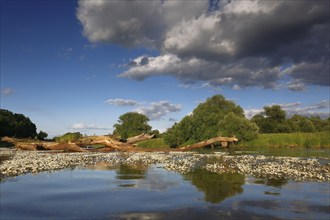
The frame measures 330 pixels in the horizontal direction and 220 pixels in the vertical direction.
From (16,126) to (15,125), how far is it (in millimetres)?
490

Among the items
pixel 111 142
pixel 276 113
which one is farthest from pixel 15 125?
pixel 276 113

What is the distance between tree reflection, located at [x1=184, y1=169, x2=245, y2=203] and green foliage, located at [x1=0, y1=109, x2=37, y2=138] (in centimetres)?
9888

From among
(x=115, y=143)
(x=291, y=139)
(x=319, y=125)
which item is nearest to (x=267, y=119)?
(x=319, y=125)

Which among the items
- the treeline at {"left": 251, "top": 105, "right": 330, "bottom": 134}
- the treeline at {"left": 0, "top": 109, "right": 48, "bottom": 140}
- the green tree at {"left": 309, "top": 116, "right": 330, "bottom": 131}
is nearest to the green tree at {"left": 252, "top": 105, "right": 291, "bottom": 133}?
the treeline at {"left": 251, "top": 105, "right": 330, "bottom": 134}

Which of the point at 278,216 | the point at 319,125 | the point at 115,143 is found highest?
the point at 319,125

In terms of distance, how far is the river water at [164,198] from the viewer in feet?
36.9

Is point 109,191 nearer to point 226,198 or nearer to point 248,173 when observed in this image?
point 226,198

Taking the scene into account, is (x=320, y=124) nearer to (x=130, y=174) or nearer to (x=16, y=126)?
(x=16, y=126)

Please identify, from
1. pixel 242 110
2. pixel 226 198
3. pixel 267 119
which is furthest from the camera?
pixel 267 119

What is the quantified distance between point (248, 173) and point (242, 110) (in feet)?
246

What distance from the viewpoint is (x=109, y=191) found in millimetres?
16188

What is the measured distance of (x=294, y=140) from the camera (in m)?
66.0

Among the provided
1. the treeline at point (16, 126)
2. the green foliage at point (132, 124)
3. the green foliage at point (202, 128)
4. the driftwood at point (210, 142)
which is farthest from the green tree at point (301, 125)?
the treeline at point (16, 126)

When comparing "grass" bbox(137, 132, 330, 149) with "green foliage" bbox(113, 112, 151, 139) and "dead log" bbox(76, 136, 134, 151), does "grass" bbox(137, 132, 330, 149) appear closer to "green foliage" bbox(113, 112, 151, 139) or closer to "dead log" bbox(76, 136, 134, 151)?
"dead log" bbox(76, 136, 134, 151)
